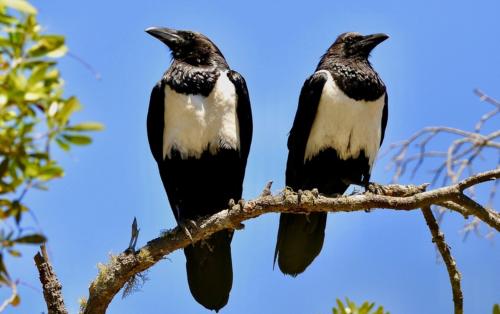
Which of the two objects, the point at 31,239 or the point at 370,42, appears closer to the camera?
the point at 31,239

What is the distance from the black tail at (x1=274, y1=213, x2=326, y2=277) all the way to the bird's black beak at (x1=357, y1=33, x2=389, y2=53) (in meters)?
1.41

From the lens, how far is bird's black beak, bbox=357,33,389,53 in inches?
279

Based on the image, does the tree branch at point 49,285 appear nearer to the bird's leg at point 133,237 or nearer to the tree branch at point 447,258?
the bird's leg at point 133,237

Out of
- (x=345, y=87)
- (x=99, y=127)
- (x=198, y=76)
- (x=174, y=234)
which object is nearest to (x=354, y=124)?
(x=345, y=87)

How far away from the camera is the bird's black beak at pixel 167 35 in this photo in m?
6.83

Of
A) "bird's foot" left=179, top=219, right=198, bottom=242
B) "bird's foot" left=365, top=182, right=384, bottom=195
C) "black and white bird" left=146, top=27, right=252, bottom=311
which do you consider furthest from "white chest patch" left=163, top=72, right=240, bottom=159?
"bird's foot" left=365, top=182, right=384, bottom=195

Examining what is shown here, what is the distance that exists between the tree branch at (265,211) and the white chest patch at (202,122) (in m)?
0.69

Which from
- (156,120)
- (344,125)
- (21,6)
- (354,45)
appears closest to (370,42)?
(354,45)

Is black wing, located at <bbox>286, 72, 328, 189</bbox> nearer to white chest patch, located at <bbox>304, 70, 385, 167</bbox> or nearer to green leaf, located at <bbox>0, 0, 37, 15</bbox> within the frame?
white chest patch, located at <bbox>304, 70, 385, 167</bbox>

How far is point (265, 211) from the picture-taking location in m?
5.31

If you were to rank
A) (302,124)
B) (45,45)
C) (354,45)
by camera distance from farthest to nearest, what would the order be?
(354,45)
(302,124)
(45,45)

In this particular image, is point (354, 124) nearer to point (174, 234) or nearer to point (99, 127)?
point (174, 234)

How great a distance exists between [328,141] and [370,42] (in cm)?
107

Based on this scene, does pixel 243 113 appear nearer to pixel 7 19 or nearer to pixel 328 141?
pixel 328 141
